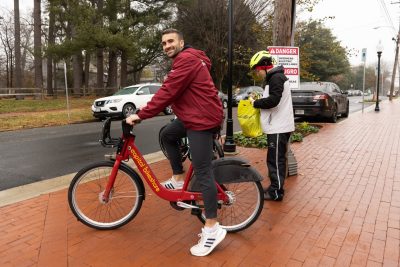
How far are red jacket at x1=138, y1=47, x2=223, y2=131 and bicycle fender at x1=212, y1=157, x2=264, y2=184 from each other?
0.44 metres

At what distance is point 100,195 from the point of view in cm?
369

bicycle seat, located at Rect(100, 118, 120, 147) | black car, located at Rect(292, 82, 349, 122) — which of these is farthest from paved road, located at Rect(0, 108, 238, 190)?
black car, located at Rect(292, 82, 349, 122)

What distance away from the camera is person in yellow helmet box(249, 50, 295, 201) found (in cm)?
420

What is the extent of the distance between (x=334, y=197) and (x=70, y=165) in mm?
4771

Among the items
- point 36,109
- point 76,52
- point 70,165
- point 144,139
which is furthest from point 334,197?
point 76,52

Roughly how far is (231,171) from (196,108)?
751mm

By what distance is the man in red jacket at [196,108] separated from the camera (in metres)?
3.08

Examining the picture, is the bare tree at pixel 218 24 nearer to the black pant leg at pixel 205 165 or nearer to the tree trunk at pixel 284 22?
the tree trunk at pixel 284 22

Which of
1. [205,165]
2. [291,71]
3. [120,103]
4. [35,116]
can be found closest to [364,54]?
[120,103]

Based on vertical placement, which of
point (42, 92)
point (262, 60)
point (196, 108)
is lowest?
point (196, 108)

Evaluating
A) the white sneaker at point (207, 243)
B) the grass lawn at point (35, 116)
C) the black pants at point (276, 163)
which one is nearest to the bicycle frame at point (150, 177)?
the white sneaker at point (207, 243)

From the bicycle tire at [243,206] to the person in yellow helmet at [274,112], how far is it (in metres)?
0.93

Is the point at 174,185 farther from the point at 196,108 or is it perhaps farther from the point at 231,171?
the point at 196,108

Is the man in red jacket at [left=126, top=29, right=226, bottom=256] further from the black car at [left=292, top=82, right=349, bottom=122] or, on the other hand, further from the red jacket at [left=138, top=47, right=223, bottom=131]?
the black car at [left=292, top=82, right=349, bottom=122]
